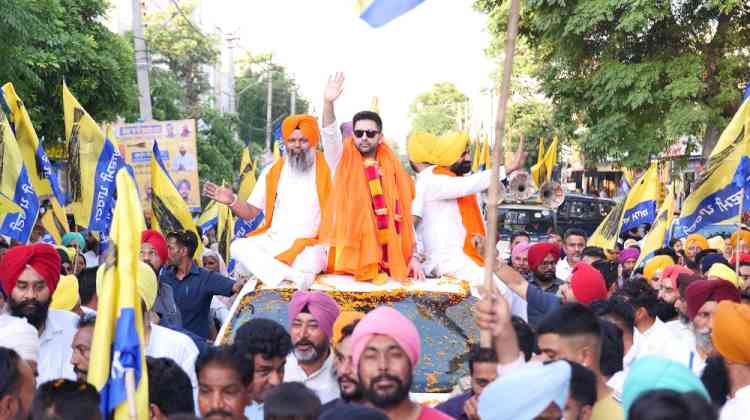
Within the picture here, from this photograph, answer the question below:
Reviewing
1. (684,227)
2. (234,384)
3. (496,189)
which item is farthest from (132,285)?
(684,227)

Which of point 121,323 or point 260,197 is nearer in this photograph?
point 121,323

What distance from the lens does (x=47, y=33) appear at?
1400 cm

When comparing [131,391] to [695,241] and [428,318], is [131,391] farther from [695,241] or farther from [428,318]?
[695,241]

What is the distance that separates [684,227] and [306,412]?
22.5 ft

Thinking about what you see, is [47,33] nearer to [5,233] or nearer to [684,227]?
[5,233]

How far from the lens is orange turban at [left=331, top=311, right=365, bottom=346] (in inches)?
231

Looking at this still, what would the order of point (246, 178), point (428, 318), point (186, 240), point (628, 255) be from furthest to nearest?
point (246, 178) → point (628, 255) → point (186, 240) → point (428, 318)

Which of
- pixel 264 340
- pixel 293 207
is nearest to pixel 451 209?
pixel 293 207

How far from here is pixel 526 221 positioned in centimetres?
2822

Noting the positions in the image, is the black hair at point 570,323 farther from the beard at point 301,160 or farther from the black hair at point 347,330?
the beard at point 301,160

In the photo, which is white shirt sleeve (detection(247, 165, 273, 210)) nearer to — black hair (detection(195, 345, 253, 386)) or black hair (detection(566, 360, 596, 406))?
black hair (detection(195, 345, 253, 386))

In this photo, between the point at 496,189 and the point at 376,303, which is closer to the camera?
the point at 496,189

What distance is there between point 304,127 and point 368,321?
11.3 ft

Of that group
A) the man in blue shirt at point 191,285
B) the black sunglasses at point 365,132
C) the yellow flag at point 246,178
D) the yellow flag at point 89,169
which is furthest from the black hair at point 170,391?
the yellow flag at point 246,178
